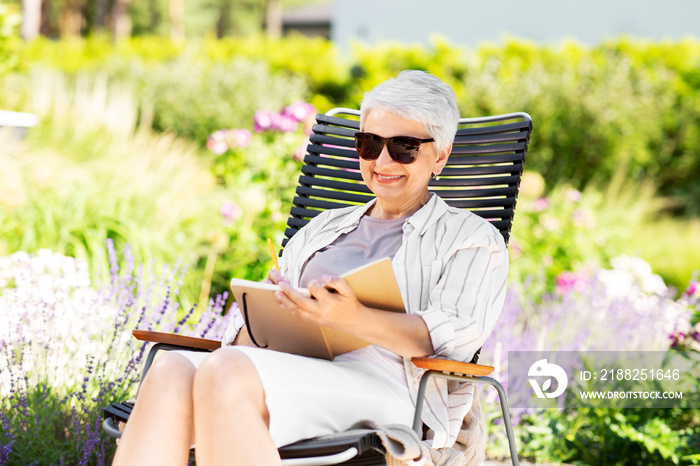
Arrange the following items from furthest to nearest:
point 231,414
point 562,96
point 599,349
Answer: point 562,96 < point 599,349 < point 231,414

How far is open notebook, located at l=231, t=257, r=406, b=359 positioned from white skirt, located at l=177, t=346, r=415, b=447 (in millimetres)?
62

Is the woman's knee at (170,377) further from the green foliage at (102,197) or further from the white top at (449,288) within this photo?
the green foliage at (102,197)

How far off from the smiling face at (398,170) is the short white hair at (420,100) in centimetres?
2

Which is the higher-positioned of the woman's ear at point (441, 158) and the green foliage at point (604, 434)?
the woman's ear at point (441, 158)

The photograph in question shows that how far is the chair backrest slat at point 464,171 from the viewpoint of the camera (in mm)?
2684

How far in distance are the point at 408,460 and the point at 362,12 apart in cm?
1271

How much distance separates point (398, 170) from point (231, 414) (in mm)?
896

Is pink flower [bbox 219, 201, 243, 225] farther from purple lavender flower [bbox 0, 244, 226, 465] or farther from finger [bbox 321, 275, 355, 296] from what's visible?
finger [bbox 321, 275, 355, 296]

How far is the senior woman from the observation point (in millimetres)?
1726

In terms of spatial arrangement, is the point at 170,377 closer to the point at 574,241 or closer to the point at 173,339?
the point at 173,339

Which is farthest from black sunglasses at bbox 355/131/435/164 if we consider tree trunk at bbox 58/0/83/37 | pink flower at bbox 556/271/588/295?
tree trunk at bbox 58/0/83/37

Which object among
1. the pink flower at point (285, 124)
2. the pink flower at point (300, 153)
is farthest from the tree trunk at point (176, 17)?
the pink flower at point (300, 153)

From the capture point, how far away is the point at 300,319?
6.40 ft

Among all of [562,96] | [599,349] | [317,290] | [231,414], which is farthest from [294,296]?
[562,96]
